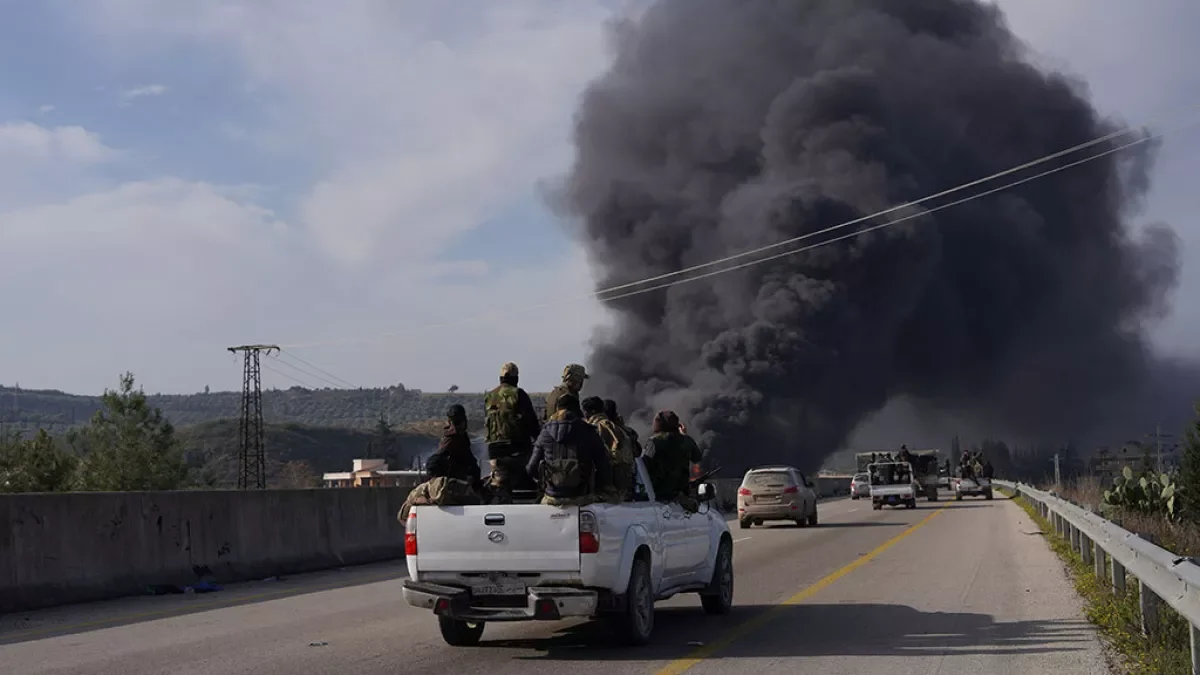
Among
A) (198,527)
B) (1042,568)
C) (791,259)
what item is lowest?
(1042,568)

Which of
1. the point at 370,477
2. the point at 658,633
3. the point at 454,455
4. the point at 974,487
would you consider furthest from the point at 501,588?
the point at 370,477

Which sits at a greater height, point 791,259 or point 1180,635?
point 791,259

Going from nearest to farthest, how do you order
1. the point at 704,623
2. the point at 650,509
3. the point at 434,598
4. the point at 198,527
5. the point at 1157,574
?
the point at 1157,574 → the point at 434,598 → the point at 650,509 → the point at 704,623 → the point at 198,527

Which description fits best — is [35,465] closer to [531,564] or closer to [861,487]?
[861,487]

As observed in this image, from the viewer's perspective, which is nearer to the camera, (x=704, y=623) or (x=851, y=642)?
(x=851, y=642)

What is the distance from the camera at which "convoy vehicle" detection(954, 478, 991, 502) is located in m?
46.9

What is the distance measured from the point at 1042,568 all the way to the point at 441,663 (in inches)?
387

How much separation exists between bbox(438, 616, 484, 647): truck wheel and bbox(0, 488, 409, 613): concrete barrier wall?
5.41 metres

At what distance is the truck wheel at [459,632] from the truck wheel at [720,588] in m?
2.44

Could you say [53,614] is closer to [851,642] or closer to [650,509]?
[650,509]

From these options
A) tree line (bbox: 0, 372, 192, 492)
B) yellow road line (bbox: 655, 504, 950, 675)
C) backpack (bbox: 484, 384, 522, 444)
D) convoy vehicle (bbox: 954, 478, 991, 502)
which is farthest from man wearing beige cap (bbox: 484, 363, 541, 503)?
tree line (bbox: 0, 372, 192, 492)

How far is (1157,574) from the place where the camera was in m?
7.92

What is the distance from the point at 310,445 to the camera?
15300cm

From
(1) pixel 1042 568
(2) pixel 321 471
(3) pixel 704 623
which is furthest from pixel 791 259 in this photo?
(2) pixel 321 471
